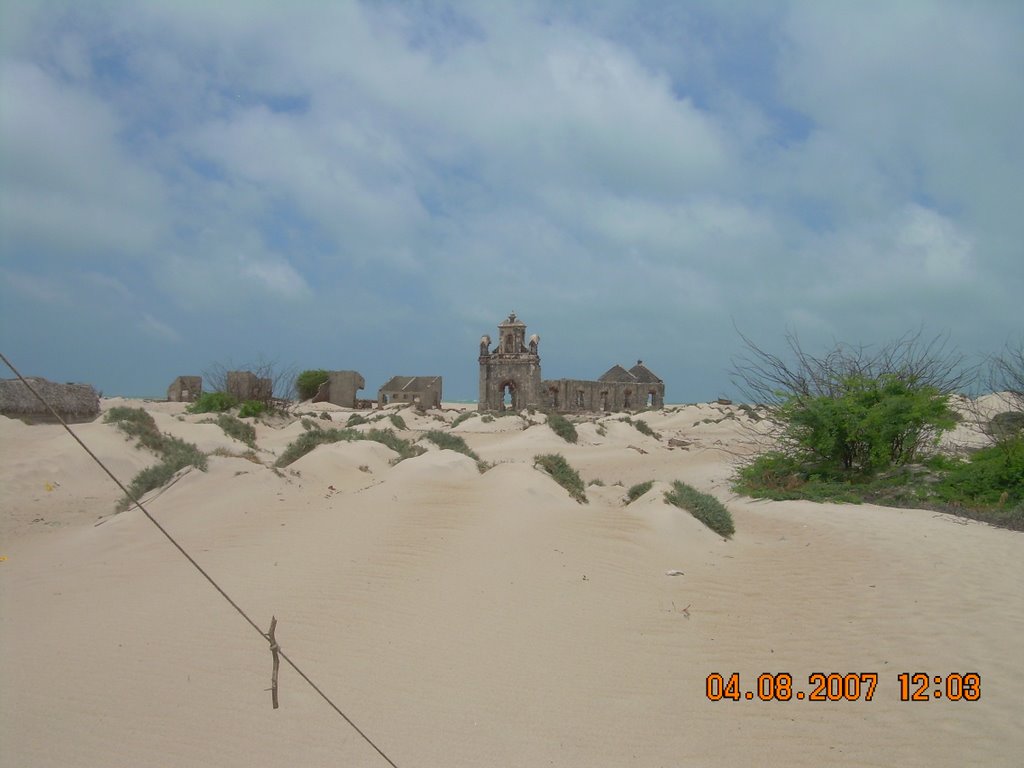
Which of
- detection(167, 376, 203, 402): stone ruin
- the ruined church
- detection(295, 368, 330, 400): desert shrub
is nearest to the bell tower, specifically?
the ruined church

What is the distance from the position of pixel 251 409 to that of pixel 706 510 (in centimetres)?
1826

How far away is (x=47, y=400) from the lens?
592 inches

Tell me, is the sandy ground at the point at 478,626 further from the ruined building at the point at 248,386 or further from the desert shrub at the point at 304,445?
the ruined building at the point at 248,386

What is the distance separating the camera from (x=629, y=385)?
47875 mm

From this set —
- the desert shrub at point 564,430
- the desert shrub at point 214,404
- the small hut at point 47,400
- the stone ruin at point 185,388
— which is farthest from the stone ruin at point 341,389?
the small hut at point 47,400

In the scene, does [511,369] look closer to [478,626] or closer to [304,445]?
[304,445]

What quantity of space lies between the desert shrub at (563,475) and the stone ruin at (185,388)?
31332 millimetres

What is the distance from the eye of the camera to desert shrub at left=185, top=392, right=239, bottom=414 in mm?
25053

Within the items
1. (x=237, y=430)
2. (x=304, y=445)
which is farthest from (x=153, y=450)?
(x=237, y=430)

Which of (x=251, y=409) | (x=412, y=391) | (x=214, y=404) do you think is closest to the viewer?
(x=251, y=409)

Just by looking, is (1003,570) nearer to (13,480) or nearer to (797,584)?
(797,584)

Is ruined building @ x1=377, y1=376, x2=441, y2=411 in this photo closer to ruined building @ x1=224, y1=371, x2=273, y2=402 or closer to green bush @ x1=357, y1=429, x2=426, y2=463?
ruined building @ x1=224, y1=371, x2=273, y2=402
